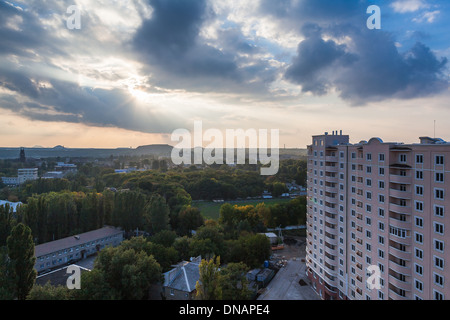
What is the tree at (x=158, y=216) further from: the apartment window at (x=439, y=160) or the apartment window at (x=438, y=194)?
the apartment window at (x=439, y=160)

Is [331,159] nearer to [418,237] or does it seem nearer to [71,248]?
[418,237]

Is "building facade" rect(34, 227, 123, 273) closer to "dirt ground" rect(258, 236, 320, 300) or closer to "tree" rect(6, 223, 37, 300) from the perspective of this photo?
"tree" rect(6, 223, 37, 300)

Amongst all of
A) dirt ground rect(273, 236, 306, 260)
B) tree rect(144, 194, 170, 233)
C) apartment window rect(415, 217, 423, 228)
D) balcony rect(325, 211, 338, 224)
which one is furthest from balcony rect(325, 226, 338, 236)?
tree rect(144, 194, 170, 233)

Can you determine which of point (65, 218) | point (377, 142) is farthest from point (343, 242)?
point (65, 218)

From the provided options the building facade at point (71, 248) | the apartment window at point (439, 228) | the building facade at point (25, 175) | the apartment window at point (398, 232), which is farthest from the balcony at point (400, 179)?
the building facade at point (25, 175)

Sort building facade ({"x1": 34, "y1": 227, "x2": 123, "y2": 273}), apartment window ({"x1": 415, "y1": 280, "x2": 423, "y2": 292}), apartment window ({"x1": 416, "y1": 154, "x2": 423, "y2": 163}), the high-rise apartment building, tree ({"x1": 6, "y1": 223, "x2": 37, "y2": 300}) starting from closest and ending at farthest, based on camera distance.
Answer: the high-rise apartment building < apartment window ({"x1": 415, "y1": 280, "x2": 423, "y2": 292}) < apartment window ({"x1": 416, "y1": 154, "x2": 423, "y2": 163}) < tree ({"x1": 6, "y1": 223, "x2": 37, "y2": 300}) < building facade ({"x1": 34, "y1": 227, "x2": 123, "y2": 273})

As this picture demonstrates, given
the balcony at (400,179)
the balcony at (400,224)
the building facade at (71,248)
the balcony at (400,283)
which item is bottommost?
the building facade at (71,248)
